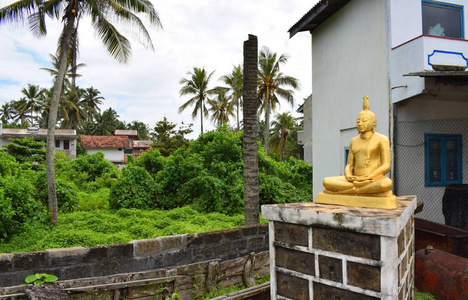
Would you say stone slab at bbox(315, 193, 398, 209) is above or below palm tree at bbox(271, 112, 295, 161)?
below

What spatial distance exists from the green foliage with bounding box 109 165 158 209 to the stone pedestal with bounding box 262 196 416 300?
7767 mm

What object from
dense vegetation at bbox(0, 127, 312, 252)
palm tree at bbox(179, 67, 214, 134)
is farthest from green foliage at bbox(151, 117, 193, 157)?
dense vegetation at bbox(0, 127, 312, 252)

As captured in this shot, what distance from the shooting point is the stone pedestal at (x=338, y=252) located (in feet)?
11.3

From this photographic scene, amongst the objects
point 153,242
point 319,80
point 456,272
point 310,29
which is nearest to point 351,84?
point 319,80

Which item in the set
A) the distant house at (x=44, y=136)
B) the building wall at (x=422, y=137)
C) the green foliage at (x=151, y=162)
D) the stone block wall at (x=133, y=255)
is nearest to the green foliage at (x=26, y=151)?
the distant house at (x=44, y=136)

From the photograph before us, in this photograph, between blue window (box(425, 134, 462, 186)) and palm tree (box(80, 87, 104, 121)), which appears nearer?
blue window (box(425, 134, 462, 186))

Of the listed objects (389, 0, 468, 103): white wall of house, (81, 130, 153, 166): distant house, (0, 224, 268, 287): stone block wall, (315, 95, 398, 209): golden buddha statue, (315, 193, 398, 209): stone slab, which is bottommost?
(0, 224, 268, 287): stone block wall

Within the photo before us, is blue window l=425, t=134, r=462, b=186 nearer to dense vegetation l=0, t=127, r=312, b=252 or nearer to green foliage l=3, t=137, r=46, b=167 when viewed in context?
dense vegetation l=0, t=127, r=312, b=252

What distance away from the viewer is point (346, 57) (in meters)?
9.92

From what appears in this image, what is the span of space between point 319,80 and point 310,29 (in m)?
1.91

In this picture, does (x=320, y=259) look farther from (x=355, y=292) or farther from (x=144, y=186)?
(x=144, y=186)

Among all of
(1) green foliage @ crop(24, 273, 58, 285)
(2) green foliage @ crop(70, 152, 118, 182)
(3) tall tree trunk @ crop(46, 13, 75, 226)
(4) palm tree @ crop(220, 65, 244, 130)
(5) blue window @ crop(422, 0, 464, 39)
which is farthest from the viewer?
(4) palm tree @ crop(220, 65, 244, 130)

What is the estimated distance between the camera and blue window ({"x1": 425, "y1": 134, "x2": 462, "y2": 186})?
28.2 feet

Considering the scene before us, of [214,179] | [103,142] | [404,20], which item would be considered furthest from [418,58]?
[103,142]
